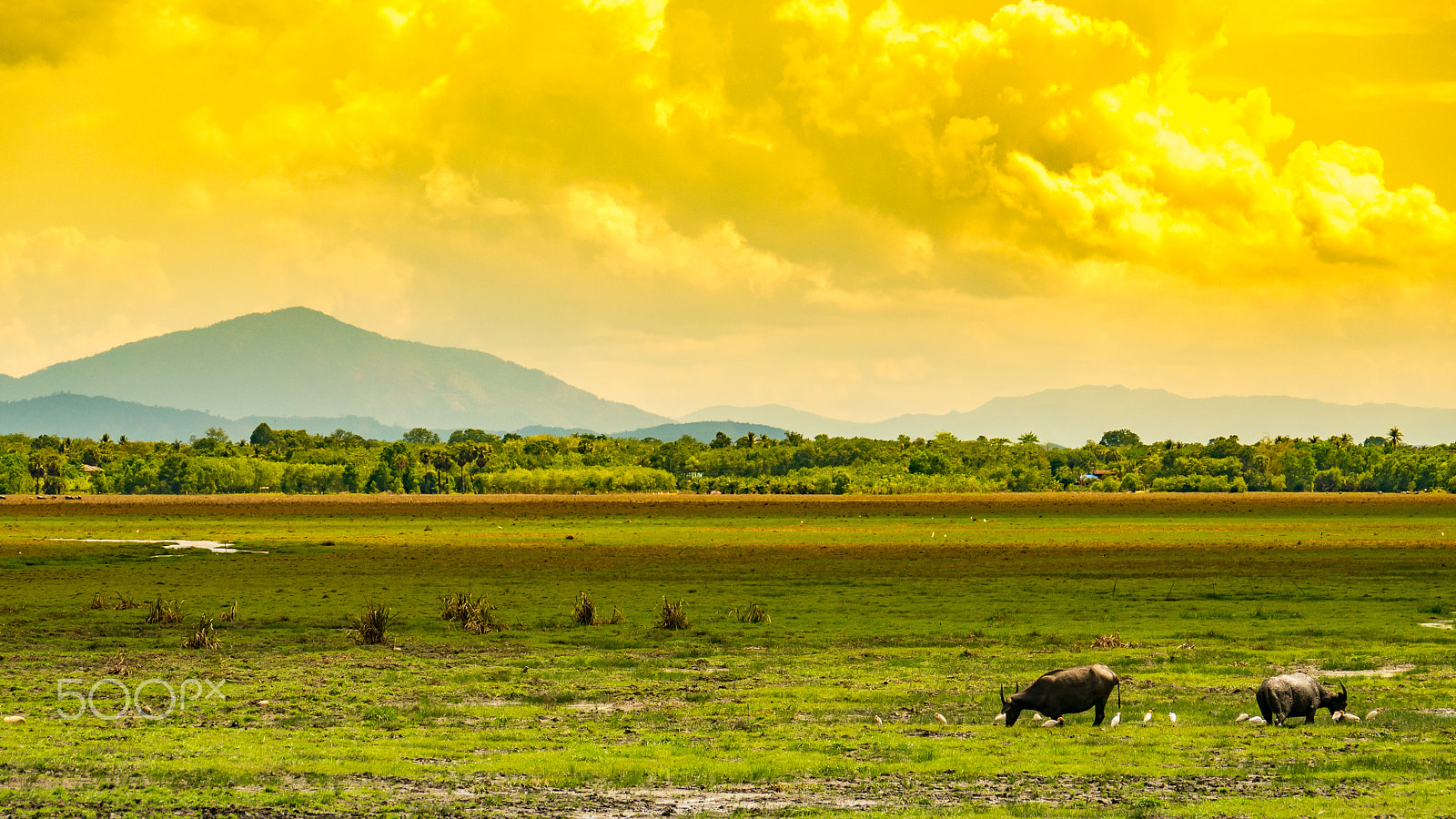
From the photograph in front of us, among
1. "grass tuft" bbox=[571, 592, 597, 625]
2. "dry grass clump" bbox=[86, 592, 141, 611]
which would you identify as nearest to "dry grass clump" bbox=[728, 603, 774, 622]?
"grass tuft" bbox=[571, 592, 597, 625]

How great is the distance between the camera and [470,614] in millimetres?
34406

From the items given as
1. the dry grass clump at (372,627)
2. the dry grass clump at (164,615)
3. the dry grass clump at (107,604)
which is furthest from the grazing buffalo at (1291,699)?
the dry grass clump at (107,604)

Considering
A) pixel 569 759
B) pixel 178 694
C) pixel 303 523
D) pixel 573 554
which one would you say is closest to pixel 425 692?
pixel 178 694

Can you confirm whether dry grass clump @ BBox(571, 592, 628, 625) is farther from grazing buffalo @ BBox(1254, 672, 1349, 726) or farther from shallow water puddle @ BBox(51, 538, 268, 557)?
shallow water puddle @ BBox(51, 538, 268, 557)

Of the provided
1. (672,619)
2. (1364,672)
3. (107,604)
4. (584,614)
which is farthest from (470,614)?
(1364,672)

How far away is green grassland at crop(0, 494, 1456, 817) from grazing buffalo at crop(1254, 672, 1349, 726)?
335mm

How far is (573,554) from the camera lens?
70.4m

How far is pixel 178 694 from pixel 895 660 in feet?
47.7

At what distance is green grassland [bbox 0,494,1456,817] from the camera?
583 inches

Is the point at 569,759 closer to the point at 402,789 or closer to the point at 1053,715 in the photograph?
the point at 402,789

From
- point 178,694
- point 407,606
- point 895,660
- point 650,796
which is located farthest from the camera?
point 407,606

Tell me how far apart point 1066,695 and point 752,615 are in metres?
18.1

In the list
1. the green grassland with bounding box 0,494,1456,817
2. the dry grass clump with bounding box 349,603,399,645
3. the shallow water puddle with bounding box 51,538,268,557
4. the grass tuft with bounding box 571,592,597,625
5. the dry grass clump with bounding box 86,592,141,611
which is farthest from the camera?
the shallow water puddle with bounding box 51,538,268,557

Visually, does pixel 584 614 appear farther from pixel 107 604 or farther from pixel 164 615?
pixel 107 604
